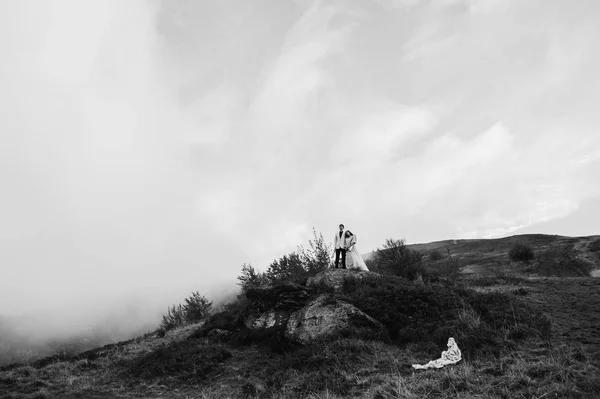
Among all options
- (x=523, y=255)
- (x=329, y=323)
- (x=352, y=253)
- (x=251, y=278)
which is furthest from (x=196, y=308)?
(x=523, y=255)

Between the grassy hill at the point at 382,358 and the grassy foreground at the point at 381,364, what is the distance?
0.11ft

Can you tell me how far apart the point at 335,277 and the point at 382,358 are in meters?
6.74

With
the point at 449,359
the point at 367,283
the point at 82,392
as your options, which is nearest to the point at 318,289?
the point at 367,283

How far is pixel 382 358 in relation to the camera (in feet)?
30.6

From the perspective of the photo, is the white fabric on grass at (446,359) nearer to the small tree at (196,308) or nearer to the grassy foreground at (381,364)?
the grassy foreground at (381,364)

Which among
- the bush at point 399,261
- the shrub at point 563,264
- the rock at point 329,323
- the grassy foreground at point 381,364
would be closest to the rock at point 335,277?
the grassy foreground at point 381,364

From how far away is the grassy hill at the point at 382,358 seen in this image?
688 cm

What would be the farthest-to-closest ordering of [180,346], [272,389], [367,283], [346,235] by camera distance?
1. [346,235]
2. [367,283]
3. [180,346]
4. [272,389]

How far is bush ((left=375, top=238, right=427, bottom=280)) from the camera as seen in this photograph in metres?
21.6

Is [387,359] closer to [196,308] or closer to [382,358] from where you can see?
[382,358]

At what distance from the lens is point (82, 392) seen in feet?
33.0

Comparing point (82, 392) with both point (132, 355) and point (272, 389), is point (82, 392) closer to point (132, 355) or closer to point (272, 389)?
point (132, 355)

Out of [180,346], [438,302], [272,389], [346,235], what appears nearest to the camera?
[272,389]

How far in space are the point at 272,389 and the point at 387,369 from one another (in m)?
3.01
